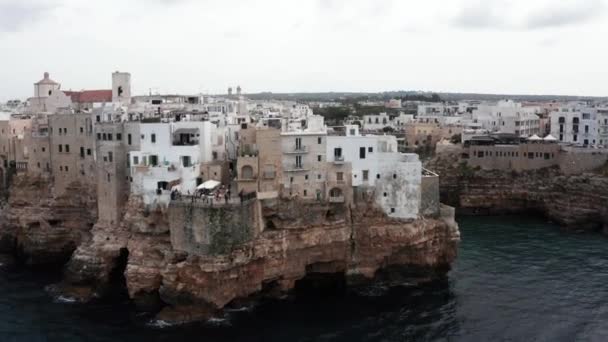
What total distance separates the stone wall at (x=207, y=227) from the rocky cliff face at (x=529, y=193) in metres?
40.2

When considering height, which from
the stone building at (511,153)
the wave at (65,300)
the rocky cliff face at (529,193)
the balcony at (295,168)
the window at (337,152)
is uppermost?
the window at (337,152)

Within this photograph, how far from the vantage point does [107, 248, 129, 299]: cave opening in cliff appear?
156 ft

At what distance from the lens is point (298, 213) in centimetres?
4712

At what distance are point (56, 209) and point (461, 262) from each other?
111 ft

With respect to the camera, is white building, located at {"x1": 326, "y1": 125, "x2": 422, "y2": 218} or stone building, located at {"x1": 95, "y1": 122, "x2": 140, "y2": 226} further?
white building, located at {"x1": 326, "y1": 125, "x2": 422, "y2": 218}

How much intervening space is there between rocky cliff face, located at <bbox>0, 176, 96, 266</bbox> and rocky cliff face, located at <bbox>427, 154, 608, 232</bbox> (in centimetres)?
4347

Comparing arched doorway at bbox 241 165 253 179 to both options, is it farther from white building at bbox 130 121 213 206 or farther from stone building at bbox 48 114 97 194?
stone building at bbox 48 114 97 194

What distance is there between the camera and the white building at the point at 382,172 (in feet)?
160

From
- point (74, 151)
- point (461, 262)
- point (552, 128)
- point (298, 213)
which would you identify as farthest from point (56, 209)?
point (552, 128)

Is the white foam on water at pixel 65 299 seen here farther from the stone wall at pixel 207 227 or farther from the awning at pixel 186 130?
the awning at pixel 186 130

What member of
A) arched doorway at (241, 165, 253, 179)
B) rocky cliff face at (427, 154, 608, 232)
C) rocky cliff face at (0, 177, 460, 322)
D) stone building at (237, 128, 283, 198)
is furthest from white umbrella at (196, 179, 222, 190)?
rocky cliff face at (427, 154, 608, 232)

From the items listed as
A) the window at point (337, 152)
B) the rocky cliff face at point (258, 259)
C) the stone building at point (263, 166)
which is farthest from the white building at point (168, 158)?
the window at point (337, 152)

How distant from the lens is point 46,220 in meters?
54.8

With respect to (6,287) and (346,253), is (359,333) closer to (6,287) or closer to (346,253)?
(346,253)
